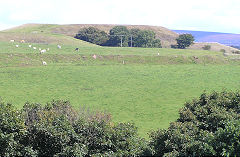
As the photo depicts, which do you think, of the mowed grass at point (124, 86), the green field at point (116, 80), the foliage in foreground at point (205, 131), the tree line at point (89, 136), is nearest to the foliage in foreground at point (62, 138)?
the tree line at point (89, 136)

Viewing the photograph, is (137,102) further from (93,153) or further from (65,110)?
(93,153)

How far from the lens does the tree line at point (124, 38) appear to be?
108625 mm

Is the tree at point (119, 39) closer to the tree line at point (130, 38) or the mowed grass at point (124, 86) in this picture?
the tree line at point (130, 38)

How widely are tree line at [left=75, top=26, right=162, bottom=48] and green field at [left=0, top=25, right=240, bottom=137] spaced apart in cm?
3440

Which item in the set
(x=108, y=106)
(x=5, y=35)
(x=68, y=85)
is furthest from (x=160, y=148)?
(x=5, y=35)

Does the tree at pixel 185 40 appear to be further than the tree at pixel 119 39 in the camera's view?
Yes

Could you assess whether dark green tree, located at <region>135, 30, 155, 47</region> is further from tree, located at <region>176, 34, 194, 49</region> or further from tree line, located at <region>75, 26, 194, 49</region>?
tree, located at <region>176, 34, 194, 49</region>

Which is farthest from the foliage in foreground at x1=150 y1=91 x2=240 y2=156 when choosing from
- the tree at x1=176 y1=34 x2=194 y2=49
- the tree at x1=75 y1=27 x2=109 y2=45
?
the tree at x1=75 y1=27 x2=109 y2=45

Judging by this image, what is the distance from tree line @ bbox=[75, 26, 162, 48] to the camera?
108625 millimetres

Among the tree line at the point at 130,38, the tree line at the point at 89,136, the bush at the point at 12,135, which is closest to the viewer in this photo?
the tree line at the point at 89,136

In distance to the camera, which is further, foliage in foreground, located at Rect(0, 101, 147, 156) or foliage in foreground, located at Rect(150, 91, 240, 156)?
foliage in foreground, located at Rect(0, 101, 147, 156)

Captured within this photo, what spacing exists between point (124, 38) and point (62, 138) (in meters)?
95.8

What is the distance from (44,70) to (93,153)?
38.7m

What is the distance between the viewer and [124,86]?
46438 millimetres
